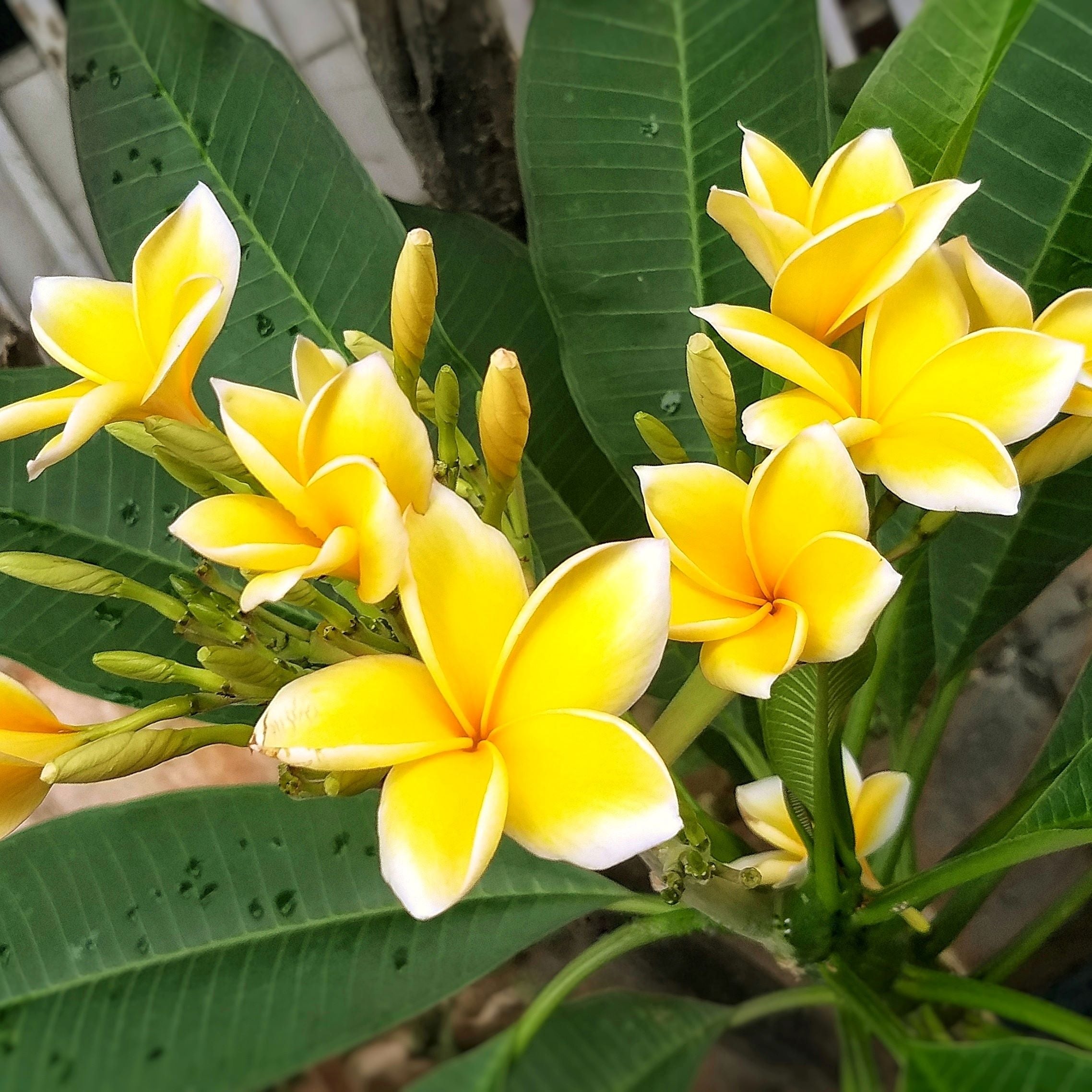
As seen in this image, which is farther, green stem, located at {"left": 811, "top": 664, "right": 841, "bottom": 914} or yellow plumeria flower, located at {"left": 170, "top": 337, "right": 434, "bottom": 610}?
green stem, located at {"left": 811, "top": 664, "right": 841, "bottom": 914}

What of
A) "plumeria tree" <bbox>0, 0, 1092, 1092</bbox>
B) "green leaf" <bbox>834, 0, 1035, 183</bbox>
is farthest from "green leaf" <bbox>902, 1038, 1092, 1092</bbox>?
"green leaf" <bbox>834, 0, 1035, 183</bbox>

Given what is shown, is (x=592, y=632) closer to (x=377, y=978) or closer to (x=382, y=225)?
(x=377, y=978)

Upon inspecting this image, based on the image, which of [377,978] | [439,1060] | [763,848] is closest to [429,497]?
[377,978]

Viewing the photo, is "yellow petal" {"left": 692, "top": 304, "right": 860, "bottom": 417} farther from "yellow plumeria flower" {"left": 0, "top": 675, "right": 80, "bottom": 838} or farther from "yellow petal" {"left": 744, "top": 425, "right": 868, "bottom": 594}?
"yellow plumeria flower" {"left": 0, "top": 675, "right": 80, "bottom": 838}

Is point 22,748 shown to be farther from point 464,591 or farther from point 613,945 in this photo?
point 613,945

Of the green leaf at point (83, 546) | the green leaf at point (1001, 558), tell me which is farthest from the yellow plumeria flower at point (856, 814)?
the green leaf at point (83, 546)

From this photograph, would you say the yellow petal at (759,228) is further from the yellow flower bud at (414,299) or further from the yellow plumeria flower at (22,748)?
the yellow plumeria flower at (22,748)
